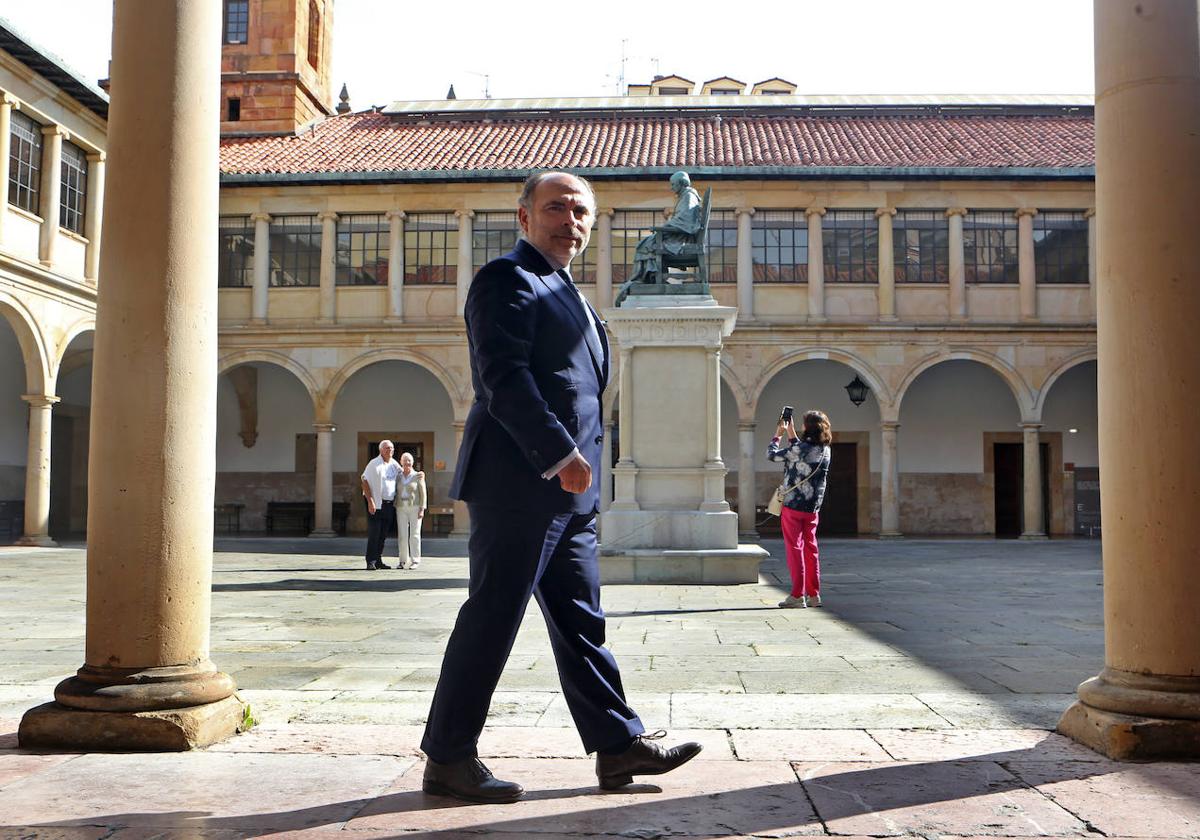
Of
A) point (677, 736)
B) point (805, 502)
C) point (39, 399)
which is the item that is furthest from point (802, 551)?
point (39, 399)

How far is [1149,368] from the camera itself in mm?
3615

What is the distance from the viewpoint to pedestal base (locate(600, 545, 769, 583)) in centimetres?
1090

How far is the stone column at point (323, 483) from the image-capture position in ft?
81.1

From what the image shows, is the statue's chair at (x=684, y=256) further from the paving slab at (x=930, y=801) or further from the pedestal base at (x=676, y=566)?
the paving slab at (x=930, y=801)

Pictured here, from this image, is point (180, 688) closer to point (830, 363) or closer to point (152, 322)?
point (152, 322)

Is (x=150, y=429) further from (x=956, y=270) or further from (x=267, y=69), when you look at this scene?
(x=267, y=69)

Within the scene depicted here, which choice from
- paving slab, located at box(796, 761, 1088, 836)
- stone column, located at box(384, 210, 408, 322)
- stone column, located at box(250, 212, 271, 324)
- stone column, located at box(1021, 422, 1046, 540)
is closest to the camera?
paving slab, located at box(796, 761, 1088, 836)

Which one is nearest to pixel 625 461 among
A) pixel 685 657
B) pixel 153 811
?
pixel 685 657

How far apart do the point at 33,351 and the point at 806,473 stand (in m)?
16.0

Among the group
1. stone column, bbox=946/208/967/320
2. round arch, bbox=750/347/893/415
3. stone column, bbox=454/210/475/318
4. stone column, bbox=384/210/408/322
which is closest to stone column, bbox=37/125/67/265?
stone column, bbox=384/210/408/322

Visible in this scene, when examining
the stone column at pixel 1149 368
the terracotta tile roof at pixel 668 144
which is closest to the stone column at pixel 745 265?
the terracotta tile roof at pixel 668 144

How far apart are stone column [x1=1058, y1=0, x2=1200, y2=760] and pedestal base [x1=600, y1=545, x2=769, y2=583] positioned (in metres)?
7.19

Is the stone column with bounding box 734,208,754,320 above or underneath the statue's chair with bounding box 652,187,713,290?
above

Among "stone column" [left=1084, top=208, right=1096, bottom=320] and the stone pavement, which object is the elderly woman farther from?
"stone column" [left=1084, top=208, right=1096, bottom=320]
